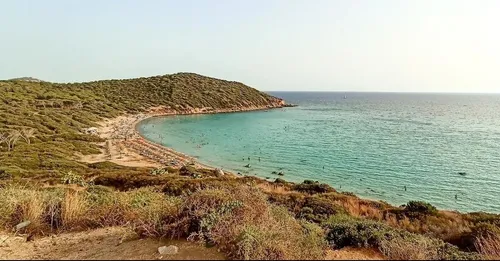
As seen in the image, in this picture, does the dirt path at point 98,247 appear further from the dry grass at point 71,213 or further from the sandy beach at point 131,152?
the sandy beach at point 131,152

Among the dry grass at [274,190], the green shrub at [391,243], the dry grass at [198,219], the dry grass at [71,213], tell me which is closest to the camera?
the dry grass at [198,219]

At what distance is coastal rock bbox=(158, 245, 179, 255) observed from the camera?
605 centimetres

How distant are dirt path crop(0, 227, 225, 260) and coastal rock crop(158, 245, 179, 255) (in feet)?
0.24

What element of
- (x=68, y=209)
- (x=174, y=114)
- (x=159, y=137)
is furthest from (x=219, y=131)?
(x=68, y=209)

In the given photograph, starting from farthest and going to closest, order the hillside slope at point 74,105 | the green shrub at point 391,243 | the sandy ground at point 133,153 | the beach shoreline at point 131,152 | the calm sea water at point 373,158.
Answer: the sandy ground at point 133,153
the beach shoreline at point 131,152
the hillside slope at point 74,105
the calm sea water at point 373,158
the green shrub at point 391,243

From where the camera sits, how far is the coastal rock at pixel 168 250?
6.05 metres

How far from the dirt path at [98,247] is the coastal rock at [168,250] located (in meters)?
0.07

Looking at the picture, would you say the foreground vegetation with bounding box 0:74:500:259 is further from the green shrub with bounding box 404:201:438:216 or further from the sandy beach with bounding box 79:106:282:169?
the sandy beach with bounding box 79:106:282:169

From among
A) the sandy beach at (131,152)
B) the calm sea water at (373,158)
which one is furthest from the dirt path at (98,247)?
the sandy beach at (131,152)

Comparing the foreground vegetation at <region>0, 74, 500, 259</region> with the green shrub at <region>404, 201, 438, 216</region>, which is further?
the green shrub at <region>404, 201, 438, 216</region>

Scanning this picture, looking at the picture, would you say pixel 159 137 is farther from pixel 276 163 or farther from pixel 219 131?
pixel 276 163

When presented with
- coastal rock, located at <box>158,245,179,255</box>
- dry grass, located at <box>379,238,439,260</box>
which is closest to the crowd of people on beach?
coastal rock, located at <box>158,245,179,255</box>

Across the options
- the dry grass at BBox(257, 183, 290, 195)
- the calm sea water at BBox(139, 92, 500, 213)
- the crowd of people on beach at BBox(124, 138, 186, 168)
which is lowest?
the calm sea water at BBox(139, 92, 500, 213)

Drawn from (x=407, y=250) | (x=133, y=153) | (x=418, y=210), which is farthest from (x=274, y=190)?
(x=133, y=153)
